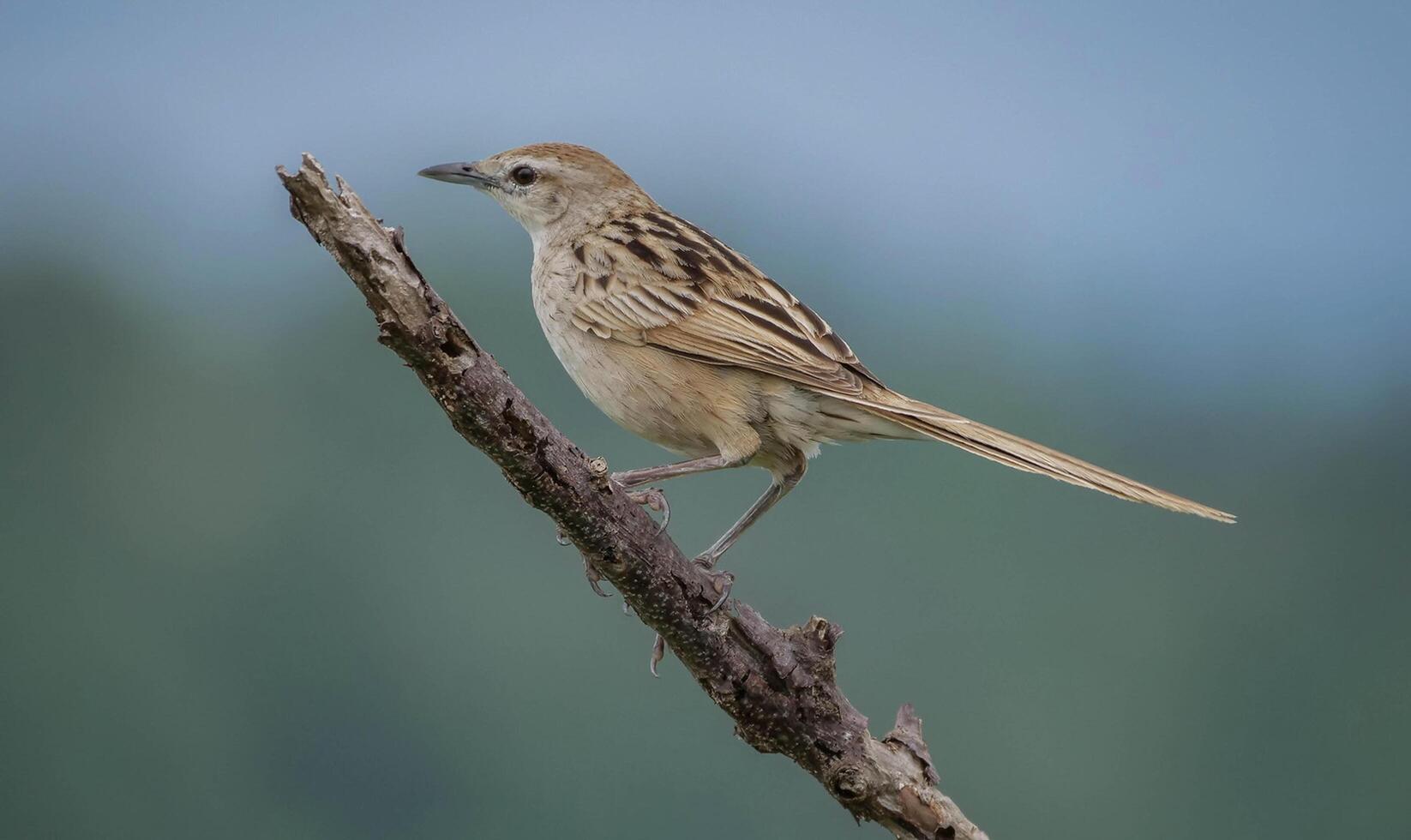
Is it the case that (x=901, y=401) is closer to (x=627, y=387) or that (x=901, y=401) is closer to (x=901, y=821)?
(x=627, y=387)

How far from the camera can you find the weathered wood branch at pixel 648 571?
187 inches

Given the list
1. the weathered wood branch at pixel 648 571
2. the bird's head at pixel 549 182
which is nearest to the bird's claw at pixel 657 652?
the weathered wood branch at pixel 648 571

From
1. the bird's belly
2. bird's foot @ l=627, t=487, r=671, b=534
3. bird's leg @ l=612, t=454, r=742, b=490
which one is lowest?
bird's foot @ l=627, t=487, r=671, b=534

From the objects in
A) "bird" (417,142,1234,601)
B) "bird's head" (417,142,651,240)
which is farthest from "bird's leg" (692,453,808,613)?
"bird's head" (417,142,651,240)

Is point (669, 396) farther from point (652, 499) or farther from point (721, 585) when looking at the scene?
point (721, 585)

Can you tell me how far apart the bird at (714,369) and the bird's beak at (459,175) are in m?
1.05

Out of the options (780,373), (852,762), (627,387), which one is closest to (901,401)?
(780,373)

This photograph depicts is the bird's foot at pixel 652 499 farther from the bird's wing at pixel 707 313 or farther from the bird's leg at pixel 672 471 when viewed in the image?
the bird's wing at pixel 707 313

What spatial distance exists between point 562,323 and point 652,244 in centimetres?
78

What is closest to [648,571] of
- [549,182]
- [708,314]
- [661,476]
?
[661,476]

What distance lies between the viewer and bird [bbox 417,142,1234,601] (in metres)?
6.49

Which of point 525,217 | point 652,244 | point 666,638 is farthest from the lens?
point 525,217

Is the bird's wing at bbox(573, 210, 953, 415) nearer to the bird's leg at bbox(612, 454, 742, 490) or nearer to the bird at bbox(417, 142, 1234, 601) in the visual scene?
the bird at bbox(417, 142, 1234, 601)

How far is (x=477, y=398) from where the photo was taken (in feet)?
16.5
